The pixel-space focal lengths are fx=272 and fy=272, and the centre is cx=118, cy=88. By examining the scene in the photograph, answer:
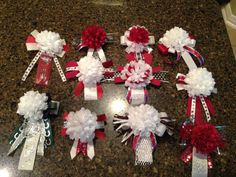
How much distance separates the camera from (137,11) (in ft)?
3.62

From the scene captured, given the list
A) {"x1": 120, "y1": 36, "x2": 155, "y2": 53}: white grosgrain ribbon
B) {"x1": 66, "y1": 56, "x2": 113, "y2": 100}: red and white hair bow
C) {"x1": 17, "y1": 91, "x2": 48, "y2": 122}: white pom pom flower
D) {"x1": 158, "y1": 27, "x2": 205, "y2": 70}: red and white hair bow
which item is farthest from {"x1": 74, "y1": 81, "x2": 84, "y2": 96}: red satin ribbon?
{"x1": 158, "y1": 27, "x2": 205, "y2": 70}: red and white hair bow

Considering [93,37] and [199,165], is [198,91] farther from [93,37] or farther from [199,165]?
[93,37]

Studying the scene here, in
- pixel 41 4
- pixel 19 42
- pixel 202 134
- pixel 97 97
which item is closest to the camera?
pixel 202 134

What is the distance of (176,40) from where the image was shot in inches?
38.7

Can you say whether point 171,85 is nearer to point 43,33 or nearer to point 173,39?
point 173,39

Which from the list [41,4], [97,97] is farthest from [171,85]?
[41,4]

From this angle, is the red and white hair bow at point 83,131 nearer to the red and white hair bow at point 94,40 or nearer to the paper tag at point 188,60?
the red and white hair bow at point 94,40

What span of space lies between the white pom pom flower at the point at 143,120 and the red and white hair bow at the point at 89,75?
0.46 ft

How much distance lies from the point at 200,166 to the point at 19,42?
746 millimetres

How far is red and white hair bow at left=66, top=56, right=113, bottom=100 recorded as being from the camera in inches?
35.0

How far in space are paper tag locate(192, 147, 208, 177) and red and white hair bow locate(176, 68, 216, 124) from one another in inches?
4.4

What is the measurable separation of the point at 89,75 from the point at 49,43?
0.65 feet

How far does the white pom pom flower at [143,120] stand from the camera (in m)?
0.80

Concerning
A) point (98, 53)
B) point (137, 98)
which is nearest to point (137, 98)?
point (137, 98)
